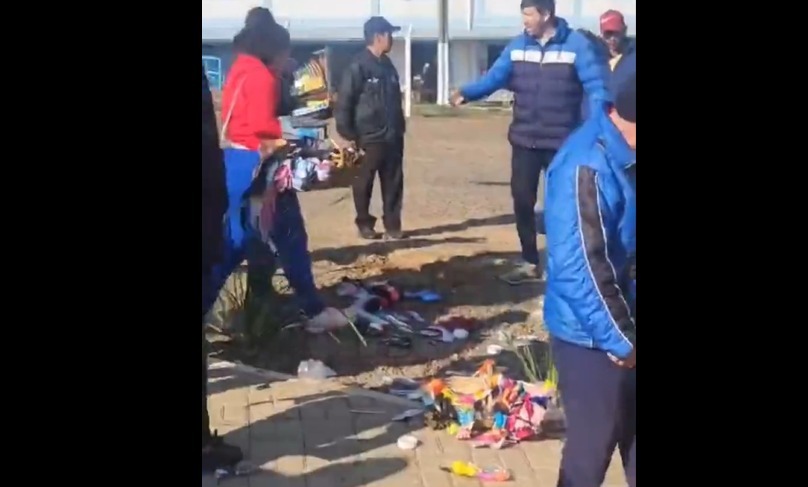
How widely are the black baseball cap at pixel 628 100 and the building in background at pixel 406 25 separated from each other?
1.17 ft

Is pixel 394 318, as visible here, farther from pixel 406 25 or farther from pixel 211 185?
pixel 406 25

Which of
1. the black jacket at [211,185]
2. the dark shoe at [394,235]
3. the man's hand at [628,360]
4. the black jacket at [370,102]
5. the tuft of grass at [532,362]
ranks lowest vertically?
the tuft of grass at [532,362]

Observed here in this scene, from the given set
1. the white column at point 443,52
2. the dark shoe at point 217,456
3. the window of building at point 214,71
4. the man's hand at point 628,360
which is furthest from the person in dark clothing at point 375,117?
the man's hand at point 628,360

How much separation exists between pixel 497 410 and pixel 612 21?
4.26 ft

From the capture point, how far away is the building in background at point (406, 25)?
3.95 meters

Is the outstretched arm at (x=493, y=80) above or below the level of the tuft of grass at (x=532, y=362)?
above

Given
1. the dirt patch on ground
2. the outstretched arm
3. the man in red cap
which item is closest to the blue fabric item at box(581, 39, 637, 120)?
the man in red cap

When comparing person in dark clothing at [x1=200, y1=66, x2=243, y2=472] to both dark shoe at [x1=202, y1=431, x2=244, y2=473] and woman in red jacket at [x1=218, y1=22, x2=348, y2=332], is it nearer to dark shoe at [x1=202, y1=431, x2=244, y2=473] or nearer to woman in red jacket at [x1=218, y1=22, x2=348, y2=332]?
dark shoe at [x1=202, y1=431, x2=244, y2=473]

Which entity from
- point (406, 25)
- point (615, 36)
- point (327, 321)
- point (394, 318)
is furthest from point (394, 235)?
point (615, 36)

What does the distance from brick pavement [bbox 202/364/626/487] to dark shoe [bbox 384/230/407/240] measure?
57 centimetres

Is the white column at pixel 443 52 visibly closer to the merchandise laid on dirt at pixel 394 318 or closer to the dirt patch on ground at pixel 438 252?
the dirt patch on ground at pixel 438 252

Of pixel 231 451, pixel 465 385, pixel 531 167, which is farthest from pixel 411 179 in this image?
pixel 231 451
